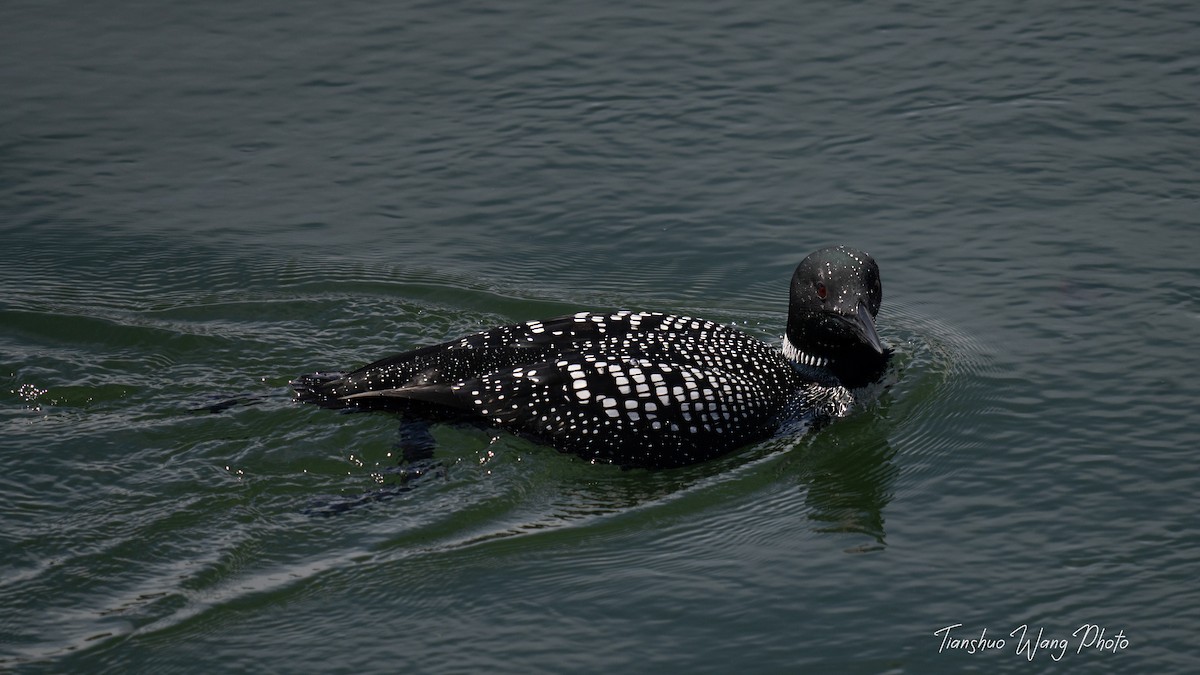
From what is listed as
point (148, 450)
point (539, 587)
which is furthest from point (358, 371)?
point (539, 587)

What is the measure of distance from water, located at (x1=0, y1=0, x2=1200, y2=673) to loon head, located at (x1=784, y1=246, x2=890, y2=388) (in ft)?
0.86

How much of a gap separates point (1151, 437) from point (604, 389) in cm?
239

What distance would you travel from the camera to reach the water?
18.0ft

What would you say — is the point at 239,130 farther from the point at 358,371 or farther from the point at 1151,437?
the point at 1151,437

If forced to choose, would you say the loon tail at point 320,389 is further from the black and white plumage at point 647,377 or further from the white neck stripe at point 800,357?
the white neck stripe at point 800,357

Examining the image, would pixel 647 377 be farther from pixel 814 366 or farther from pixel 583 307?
pixel 583 307

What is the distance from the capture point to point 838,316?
6.93 metres

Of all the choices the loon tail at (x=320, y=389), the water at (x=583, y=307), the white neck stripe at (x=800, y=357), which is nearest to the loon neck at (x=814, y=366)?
the white neck stripe at (x=800, y=357)

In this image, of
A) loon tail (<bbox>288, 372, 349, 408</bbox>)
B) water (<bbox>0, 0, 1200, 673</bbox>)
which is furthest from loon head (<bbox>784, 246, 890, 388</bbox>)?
loon tail (<bbox>288, 372, 349, 408</bbox>)

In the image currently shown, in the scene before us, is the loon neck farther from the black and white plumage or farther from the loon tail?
the loon tail

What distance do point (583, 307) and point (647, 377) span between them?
1523mm

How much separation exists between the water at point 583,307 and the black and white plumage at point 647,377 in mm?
152

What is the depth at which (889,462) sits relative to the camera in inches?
265

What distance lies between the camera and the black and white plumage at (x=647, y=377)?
651cm
